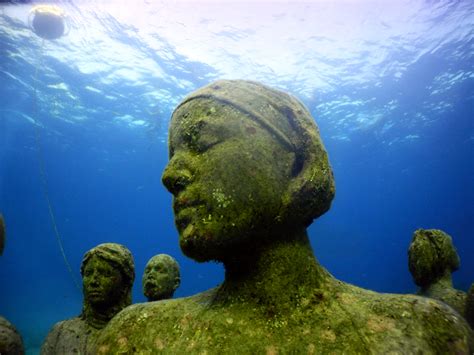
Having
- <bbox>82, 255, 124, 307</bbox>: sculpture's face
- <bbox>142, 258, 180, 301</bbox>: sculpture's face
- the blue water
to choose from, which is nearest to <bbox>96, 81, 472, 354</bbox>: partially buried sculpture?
<bbox>82, 255, 124, 307</bbox>: sculpture's face

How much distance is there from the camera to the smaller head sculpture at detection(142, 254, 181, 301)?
4048 mm

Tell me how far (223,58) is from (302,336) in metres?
18.6

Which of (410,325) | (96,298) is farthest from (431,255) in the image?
(96,298)

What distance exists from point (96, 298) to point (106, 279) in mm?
226

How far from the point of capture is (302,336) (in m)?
1.69

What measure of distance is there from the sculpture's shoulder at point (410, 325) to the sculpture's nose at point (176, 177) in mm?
1293

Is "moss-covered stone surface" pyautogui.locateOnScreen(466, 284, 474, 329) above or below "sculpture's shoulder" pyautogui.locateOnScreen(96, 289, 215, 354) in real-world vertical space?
below

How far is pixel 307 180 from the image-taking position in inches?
79.8

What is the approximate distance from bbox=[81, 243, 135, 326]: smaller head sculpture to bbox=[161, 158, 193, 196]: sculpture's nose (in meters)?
1.69

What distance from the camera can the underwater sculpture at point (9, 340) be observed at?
351cm

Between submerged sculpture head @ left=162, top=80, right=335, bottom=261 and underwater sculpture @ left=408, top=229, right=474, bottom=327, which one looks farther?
underwater sculpture @ left=408, top=229, right=474, bottom=327

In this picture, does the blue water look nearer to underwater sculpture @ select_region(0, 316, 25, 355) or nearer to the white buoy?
the white buoy

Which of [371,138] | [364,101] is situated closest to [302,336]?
[364,101]

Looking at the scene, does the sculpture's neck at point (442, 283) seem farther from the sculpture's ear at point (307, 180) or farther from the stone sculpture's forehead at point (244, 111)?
the stone sculpture's forehead at point (244, 111)
